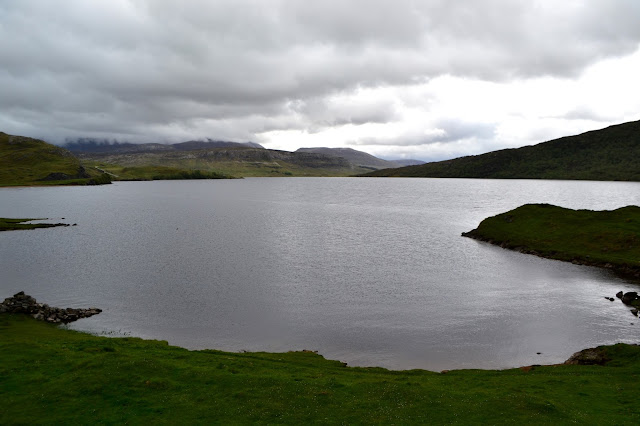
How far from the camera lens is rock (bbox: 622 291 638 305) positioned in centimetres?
5991

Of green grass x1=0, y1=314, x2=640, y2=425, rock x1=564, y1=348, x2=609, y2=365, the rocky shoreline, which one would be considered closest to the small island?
green grass x1=0, y1=314, x2=640, y2=425

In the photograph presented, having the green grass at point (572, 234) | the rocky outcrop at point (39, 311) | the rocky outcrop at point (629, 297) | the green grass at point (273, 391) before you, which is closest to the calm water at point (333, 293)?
the rocky outcrop at point (39, 311)

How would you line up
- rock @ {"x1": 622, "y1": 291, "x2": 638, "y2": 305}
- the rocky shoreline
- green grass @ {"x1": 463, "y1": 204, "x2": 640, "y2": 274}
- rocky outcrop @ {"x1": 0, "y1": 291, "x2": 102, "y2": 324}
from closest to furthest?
rocky outcrop @ {"x1": 0, "y1": 291, "x2": 102, "y2": 324}, rock @ {"x1": 622, "y1": 291, "x2": 638, "y2": 305}, the rocky shoreline, green grass @ {"x1": 463, "y1": 204, "x2": 640, "y2": 274}

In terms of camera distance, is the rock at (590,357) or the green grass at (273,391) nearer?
the green grass at (273,391)

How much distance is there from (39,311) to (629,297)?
8185cm

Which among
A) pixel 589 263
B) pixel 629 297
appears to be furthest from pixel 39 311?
pixel 589 263

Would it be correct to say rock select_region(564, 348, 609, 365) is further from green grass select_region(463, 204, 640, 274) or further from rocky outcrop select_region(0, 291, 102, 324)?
rocky outcrop select_region(0, 291, 102, 324)

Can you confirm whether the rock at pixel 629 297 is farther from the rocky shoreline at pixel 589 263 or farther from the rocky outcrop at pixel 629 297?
the rocky shoreline at pixel 589 263

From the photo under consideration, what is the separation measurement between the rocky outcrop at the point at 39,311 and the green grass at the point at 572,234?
297 feet

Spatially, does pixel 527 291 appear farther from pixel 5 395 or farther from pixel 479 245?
pixel 5 395

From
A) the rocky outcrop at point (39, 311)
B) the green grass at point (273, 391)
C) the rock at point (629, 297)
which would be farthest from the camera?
the rock at point (629, 297)

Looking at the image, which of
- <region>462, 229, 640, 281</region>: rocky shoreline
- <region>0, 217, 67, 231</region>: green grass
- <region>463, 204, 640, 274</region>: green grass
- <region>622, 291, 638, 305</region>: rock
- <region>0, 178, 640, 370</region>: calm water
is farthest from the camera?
<region>0, 217, 67, 231</region>: green grass

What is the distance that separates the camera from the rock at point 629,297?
59.9m

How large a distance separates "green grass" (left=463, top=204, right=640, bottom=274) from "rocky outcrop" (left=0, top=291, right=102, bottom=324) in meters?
90.6
